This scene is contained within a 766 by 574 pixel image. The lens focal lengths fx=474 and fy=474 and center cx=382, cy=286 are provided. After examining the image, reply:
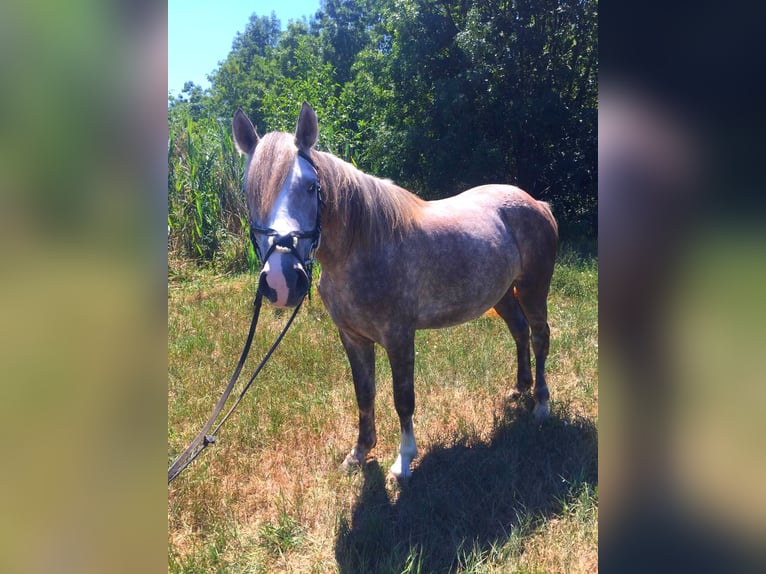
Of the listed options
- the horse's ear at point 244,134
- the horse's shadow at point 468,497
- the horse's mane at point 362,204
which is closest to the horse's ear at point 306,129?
the horse's mane at point 362,204

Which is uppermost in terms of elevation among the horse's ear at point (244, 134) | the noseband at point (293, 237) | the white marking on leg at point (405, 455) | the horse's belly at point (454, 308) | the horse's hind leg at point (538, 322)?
the horse's ear at point (244, 134)

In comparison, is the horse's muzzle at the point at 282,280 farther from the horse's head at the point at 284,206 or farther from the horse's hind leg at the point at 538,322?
the horse's hind leg at the point at 538,322

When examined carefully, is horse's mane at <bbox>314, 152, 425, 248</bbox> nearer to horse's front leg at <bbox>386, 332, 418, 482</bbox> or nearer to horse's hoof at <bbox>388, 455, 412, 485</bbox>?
horse's front leg at <bbox>386, 332, 418, 482</bbox>

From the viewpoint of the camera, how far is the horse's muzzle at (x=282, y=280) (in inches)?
74.5

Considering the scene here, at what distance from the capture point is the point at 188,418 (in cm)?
354

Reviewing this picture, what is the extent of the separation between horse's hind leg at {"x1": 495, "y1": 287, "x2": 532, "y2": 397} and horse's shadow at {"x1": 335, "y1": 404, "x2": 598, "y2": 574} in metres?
0.47

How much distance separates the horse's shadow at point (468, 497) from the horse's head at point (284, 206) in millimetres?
1299

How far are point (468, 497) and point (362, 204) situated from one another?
1.74 metres

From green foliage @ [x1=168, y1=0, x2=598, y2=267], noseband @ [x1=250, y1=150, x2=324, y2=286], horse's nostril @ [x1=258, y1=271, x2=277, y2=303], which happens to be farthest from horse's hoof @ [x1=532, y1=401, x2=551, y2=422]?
green foliage @ [x1=168, y1=0, x2=598, y2=267]

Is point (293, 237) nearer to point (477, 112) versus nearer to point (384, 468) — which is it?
point (384, 468)
